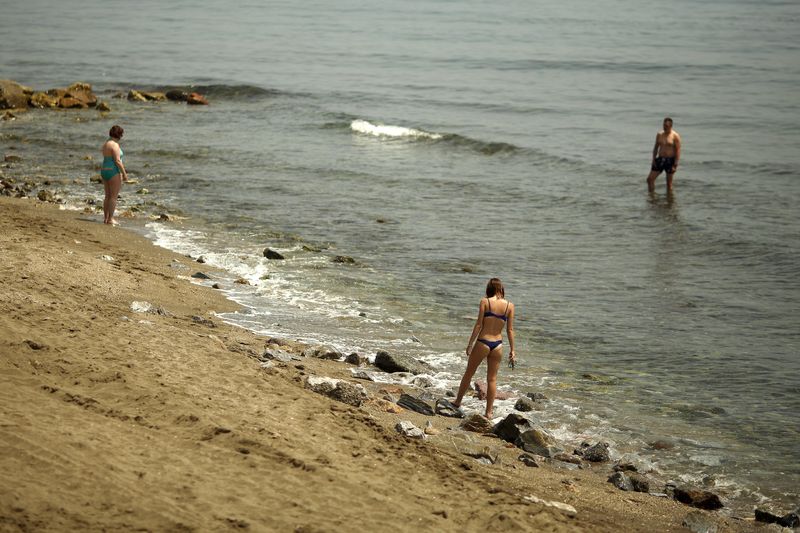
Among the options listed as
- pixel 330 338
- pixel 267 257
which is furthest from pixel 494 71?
pixel 330 338

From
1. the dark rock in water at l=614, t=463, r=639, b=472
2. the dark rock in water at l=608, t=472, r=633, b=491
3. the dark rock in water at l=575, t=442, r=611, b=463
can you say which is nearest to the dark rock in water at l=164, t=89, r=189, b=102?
the dark rock in water at l=575, t=442, r=611, b=463

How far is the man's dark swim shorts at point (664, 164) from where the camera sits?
75.0 ft

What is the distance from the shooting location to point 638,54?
168 feet

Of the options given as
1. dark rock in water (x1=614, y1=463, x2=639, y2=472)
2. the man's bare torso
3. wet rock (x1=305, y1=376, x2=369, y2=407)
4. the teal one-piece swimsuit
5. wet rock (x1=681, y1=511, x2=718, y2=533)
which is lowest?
dark rock in water (x1=614, y1=463, x2=639, y2=472)

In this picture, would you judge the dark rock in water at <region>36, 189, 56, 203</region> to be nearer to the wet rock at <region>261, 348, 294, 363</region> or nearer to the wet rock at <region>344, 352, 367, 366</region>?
the wet rock at <region>261, 348, 294, 363</region>

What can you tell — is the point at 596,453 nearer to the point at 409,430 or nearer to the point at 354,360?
the point at 409,430

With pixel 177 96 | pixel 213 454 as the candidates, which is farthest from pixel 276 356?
pixel 177 96

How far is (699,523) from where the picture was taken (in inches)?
317

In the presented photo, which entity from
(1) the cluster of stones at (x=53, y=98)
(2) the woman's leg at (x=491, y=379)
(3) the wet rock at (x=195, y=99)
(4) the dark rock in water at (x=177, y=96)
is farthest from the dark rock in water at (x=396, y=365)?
(4) the dark rock in water at (x=177, y=96)

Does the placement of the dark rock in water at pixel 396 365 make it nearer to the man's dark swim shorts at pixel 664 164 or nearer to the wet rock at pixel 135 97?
the man's dark swim shorts at pixel 664 164

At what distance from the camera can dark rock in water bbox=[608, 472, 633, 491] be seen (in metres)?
8.87

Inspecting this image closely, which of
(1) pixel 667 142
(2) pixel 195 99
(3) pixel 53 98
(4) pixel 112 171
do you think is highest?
(1) pixel 667 142

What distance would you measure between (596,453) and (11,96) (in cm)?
3040

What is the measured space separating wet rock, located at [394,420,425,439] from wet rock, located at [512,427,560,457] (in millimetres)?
1164
